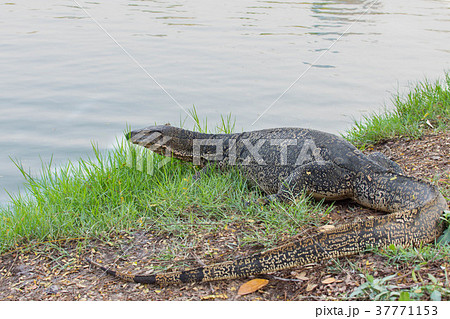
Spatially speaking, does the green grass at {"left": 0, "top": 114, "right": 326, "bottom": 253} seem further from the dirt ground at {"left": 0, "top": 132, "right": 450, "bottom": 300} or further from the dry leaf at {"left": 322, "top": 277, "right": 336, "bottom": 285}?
the dry leaf at {"left": 322, "top": 277, "right": 336, "bottom": 285}

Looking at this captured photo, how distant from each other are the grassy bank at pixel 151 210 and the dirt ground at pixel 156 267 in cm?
7

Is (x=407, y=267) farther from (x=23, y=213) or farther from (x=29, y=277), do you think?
(x=23, y=213)

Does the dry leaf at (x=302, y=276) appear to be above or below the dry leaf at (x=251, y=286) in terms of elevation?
above

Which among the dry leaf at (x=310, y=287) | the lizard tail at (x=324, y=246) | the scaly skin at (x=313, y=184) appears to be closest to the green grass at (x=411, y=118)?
the scaly skin at (x=313, y=184)

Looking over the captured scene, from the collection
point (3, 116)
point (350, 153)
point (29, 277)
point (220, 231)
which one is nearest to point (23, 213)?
point (29, 277)

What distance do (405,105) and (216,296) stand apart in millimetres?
5137

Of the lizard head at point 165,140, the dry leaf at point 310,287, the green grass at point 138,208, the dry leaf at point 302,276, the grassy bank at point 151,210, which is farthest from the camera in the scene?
the lizard head at point 165,140

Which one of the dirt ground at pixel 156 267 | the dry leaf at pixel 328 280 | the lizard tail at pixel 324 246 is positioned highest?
the lizard tail at pixel 324 246

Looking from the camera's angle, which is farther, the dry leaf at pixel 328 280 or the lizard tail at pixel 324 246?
the lizard tail at pixel 324 246

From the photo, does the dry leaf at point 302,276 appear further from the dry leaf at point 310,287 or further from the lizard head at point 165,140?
the lizard head at point 165,140

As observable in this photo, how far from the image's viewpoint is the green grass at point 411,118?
6.56m

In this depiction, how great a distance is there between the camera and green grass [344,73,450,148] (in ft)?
21.5

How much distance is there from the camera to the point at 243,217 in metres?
4.39
